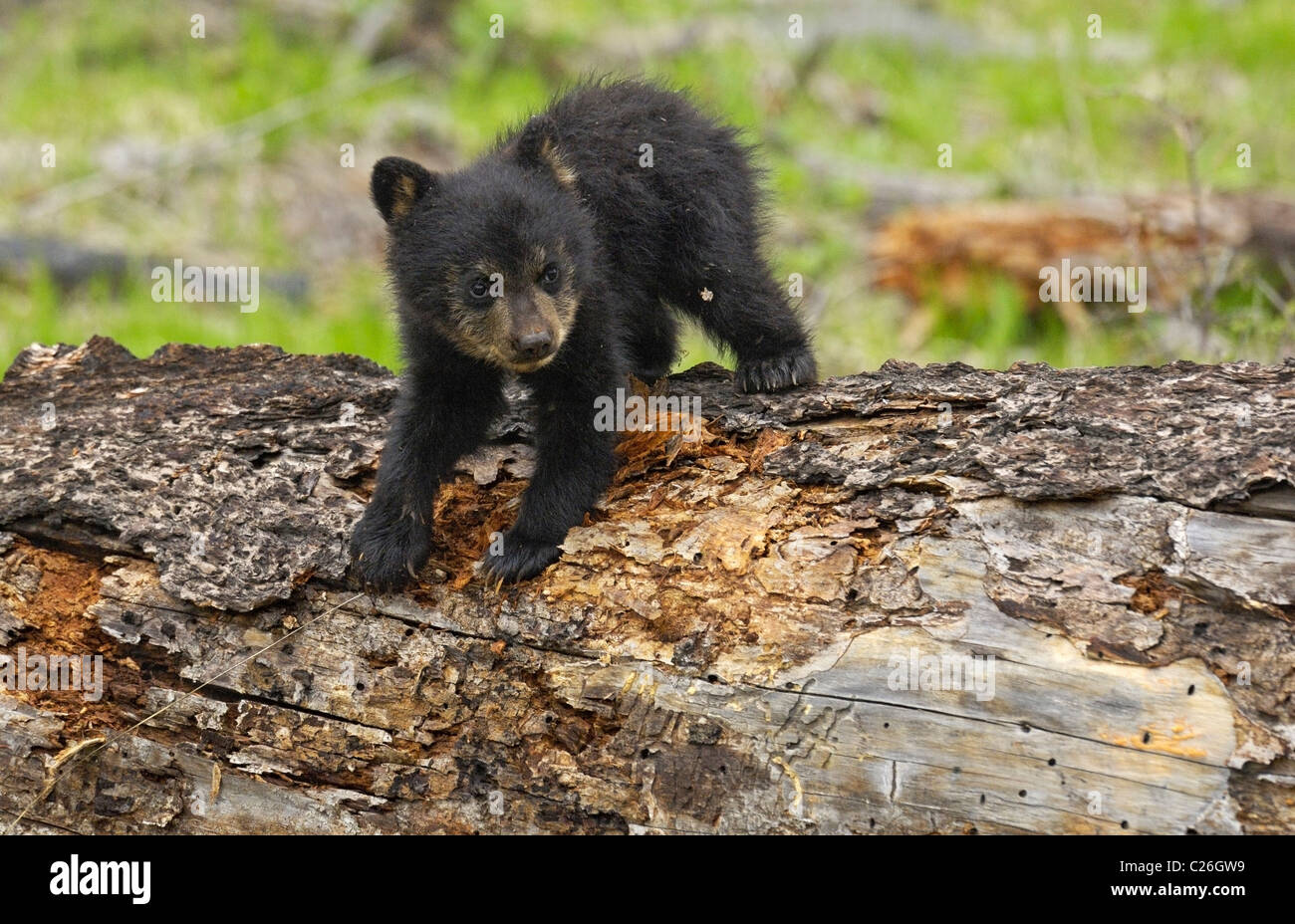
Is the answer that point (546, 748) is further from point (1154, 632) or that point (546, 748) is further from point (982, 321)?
point (982, 321)

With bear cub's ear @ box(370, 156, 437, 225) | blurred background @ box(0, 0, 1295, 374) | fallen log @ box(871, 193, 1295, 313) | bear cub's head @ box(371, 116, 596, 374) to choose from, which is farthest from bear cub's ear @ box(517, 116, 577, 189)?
fallen log @ box(871, 193, 1295, 313)

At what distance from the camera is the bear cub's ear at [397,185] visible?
5172 mm

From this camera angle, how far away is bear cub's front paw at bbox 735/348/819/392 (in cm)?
543

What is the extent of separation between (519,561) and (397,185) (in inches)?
67.1

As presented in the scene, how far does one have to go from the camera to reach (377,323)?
1027 centimetres

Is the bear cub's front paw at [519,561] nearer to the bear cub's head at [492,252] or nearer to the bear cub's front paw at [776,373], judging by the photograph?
the bear cub's head at [492,252]

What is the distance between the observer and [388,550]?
4.76 meters

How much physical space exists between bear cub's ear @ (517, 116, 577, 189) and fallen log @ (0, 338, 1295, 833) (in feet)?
3.66

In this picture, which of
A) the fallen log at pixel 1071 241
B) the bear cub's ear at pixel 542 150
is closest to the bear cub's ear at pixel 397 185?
the bear cub's ear at pixel 542 150

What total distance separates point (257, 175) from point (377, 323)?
272 cm

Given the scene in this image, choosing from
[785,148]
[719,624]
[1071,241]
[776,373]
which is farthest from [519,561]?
[785,148]

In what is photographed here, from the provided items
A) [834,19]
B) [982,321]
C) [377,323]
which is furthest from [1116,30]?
[377,323]

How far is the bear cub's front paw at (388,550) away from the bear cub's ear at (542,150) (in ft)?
5.35

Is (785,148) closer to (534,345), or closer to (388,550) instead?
(534,345)
